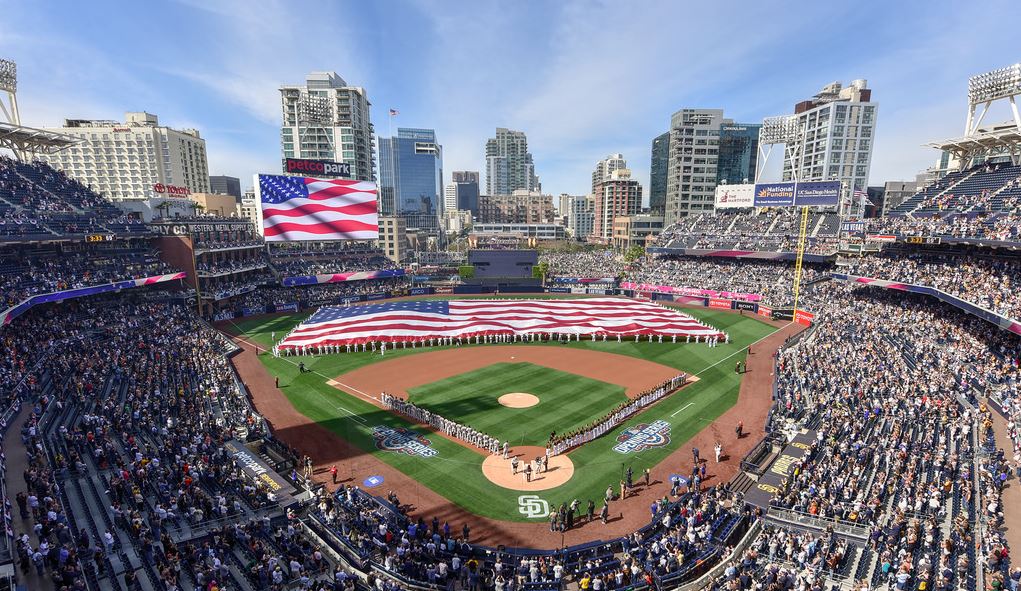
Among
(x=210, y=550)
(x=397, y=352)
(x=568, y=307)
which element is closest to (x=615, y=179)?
(x=568, y=307)

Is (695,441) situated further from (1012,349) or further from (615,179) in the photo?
(615,179)

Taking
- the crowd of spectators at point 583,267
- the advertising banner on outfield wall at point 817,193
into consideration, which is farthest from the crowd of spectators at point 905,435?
the crowd of spectators at point 583,267

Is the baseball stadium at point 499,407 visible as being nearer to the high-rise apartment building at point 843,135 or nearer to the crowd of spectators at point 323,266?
the crowd of spectators at point 323,266

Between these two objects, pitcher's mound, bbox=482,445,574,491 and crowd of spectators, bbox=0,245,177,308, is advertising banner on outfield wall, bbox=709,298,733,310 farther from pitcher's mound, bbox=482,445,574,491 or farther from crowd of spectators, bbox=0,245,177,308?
crowd of spectators, bbox=0,245,177,308

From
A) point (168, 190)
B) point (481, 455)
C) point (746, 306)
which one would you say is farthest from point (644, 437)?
point (168, 190)

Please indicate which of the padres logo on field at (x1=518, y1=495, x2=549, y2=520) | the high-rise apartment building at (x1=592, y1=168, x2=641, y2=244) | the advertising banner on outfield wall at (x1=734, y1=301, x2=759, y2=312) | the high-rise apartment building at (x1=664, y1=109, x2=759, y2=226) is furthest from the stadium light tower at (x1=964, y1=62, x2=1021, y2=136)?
the high-rise apartment building at (x1=592, y1=168, x2=641, y2=244)

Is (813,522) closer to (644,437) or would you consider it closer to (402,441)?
(644,437)
